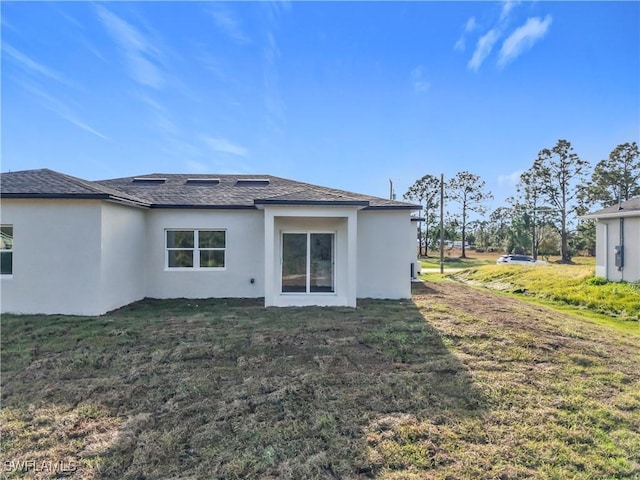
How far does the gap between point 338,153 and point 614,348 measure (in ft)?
62.9

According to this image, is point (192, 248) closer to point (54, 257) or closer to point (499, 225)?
point (54, 257)

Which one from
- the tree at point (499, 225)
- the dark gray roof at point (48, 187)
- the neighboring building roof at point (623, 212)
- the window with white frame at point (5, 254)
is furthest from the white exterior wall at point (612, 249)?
the tree at point (499, 225)

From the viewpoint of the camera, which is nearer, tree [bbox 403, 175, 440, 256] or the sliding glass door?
the sliding glass door

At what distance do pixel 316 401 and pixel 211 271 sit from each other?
814 cm

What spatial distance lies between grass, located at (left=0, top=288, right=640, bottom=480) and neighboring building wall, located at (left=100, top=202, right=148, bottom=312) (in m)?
1.62

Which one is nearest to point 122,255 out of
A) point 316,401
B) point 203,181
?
point 203,181

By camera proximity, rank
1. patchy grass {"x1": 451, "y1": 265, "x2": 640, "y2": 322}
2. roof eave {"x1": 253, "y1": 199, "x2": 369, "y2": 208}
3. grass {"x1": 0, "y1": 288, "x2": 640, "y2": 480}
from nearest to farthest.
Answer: grass {"x1": 0, "y1": 288, "x2": 640, "y2": 480}
roof eave {"x1": 253, "y1": 199, "x2": 369, "y2": 208}
patchy grass {"x1": 451, "y1": 265, "x2": 640, "y2": 322}

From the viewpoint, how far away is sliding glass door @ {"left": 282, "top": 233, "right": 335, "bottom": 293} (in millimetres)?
11727

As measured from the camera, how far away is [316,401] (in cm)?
495

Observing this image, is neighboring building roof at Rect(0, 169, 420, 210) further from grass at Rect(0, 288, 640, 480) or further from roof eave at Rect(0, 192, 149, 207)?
grass at Rect(0, 288, 640, 480)

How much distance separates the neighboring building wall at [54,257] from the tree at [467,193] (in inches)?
1854

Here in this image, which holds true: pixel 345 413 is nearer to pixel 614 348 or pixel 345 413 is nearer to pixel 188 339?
pixel 188 339

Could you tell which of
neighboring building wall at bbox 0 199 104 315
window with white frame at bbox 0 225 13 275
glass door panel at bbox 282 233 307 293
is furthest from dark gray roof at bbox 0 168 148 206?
glass door panel at bbox 282 233 307 293

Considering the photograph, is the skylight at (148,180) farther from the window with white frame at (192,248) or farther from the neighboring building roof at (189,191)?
the window with white frame at (192,248)
